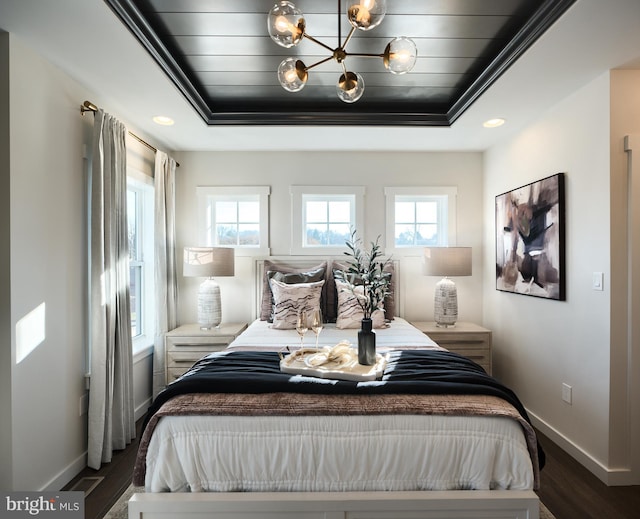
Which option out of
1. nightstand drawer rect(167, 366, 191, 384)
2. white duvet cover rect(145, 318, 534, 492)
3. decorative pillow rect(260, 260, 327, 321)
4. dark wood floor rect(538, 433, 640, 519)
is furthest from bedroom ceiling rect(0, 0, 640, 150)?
dark wood floor rect(538, 433, 640, 519)

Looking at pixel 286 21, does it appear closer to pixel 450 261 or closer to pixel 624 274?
pixel 624 274

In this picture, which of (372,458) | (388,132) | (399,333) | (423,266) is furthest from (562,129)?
(372,458)

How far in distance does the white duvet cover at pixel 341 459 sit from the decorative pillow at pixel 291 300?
163 centimetres

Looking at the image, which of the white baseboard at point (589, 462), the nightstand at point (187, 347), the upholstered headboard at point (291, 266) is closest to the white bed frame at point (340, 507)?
the white baseboard at point (589, 462)

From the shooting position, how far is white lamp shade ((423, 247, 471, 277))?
3557 millimetres

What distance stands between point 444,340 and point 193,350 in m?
2.30

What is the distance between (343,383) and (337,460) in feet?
1.12

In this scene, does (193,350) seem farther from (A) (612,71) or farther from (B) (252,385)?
(A) (612,71)

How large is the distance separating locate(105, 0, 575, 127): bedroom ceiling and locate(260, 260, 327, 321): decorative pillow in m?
1.38

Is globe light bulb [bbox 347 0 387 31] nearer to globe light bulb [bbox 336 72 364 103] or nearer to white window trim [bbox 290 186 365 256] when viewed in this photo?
globe light bulb [bbox 336 72 364 103]

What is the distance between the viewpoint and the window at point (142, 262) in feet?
11.5

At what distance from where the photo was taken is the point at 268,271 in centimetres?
372

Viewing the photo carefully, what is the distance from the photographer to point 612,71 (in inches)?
90.0

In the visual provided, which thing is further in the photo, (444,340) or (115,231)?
(444,340)
